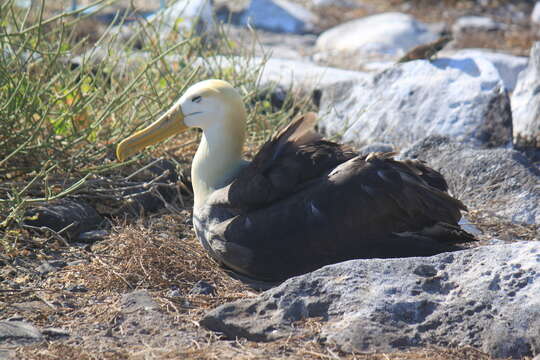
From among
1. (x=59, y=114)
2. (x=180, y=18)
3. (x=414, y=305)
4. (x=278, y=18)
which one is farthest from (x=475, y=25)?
(x=414, y=305)

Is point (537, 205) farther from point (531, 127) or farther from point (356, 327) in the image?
point (356, 327)

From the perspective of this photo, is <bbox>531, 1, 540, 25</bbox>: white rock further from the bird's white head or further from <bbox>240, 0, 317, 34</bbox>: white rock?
the bird's white head

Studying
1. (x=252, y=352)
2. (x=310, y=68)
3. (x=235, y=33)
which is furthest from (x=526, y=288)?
(x=235, y=33)

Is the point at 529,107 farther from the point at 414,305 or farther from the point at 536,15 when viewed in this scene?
the point at 536,15

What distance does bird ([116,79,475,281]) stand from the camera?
387 cm

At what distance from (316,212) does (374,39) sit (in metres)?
6.89

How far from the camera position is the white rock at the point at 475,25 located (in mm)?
11953

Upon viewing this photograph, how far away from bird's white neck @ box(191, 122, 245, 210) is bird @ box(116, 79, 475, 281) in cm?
12

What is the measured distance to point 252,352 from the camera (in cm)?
301

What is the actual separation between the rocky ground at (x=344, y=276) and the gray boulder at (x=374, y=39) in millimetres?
3237

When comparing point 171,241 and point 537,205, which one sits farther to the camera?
point 537,205

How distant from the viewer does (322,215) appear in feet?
12.7

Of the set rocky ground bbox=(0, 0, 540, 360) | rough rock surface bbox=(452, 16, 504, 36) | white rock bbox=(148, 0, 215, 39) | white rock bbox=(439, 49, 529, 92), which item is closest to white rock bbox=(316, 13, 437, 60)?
rough rock surface bbox=(452, 16, 504, 36)

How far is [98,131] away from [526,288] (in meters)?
2.98
